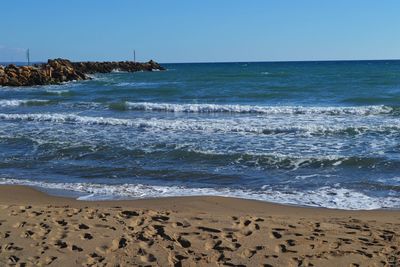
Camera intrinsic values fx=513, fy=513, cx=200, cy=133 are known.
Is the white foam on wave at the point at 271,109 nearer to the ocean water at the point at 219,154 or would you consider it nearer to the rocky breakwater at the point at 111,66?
the ocean water at the point at 219,154

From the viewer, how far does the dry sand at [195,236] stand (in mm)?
4742

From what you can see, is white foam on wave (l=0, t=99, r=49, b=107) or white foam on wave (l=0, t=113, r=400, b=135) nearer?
white foam on wave (l=0, t=113, r=400, b=135)

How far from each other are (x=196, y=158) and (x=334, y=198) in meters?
3.75

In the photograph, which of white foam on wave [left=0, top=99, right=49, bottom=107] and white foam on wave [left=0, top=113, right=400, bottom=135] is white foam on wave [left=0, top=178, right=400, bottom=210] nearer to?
white foam on wave [left=0, top=113, right=400, bottom=135]

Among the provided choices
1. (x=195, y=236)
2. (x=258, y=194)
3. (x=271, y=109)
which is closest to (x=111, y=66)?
(x=271, y=109)

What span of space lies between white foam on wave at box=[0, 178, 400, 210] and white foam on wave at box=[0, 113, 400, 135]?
6.06 meters

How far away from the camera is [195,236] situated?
17.7ft

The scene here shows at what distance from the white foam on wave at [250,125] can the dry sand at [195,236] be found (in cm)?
753

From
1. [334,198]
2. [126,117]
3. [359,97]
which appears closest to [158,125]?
[126,117]

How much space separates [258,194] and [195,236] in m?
2.85

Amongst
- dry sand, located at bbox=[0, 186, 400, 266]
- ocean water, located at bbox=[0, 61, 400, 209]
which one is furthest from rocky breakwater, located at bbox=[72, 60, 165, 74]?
dry sand, located at bbox=[0, 186, 400, 266]

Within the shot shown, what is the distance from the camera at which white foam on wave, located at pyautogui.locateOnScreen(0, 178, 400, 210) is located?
7465mm

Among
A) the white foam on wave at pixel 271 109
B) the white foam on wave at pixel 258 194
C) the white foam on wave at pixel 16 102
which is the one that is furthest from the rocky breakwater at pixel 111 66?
the white foam on wave at pixel 258 194

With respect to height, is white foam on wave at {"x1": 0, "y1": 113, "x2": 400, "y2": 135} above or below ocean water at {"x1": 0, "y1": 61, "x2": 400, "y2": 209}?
above
